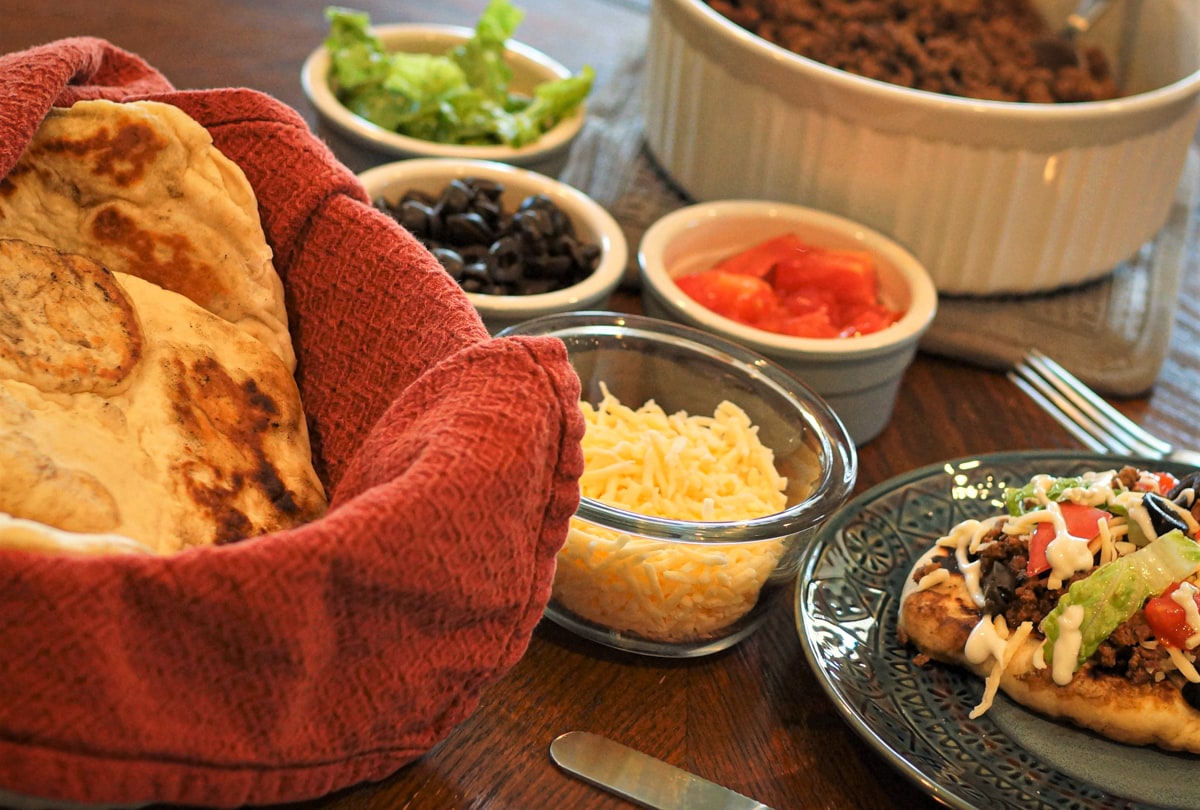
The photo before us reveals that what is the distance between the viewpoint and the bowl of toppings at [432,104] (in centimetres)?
128

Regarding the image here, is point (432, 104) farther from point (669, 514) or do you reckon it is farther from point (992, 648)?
point (992, 648)

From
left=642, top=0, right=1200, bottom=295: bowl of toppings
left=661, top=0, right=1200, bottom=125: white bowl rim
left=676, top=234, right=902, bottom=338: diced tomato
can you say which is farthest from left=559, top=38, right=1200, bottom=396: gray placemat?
left=661, top=0, right=1200, bottom=125: white bowl rim

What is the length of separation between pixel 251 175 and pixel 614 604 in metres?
0.38

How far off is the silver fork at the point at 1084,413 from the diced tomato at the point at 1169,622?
30 cm

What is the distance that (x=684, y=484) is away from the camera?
87cm

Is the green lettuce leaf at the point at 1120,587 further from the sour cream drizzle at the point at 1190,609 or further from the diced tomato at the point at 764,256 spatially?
the diced tomato at the point at 764,256

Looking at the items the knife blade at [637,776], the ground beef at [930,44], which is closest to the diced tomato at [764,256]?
the ground beef at [930,44]

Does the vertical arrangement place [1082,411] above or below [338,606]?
below

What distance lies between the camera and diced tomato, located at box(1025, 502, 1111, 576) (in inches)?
32.1

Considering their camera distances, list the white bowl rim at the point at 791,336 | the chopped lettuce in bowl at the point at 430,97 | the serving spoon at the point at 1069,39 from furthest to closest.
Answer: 1. the serving spoon at the point at 1069,39
2. the chopped lettuce in bowl at the point at 430,97
3. the white bowl rim at the point at 791,336

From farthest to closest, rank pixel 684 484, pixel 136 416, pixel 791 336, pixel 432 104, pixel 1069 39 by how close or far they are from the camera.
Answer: pixel 1069 39 → pixel 432 104 → pixel 791 336 → pixel 684 484 → pixel 136 416

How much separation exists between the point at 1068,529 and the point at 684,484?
283mm

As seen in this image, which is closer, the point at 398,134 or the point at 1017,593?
the point at 1017,593

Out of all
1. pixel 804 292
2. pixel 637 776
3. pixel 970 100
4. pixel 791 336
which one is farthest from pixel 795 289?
pixel 637 776
